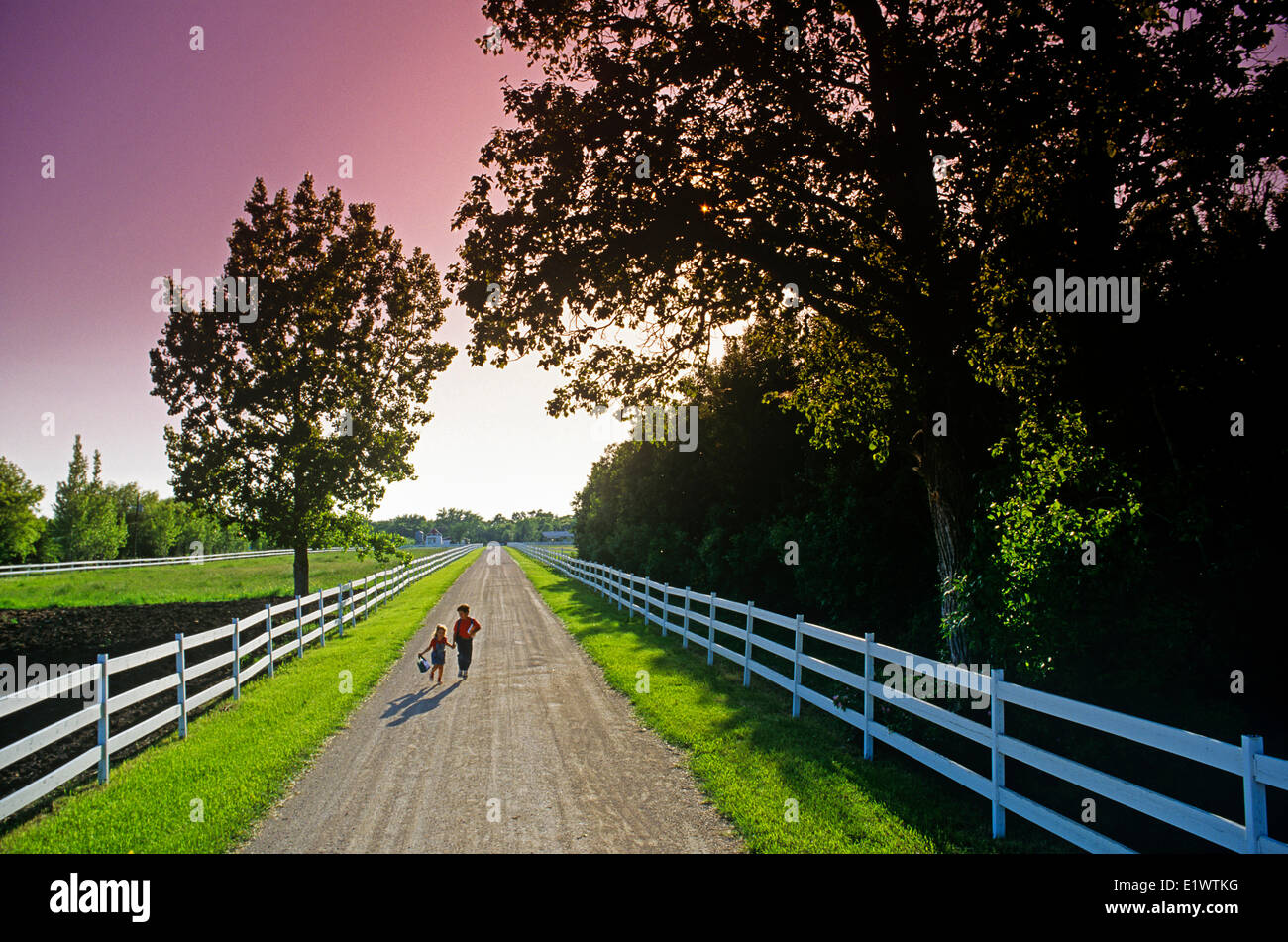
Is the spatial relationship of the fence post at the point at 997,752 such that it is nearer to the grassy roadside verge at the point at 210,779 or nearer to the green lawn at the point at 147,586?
the grassy roadside verge at the point at 210,779

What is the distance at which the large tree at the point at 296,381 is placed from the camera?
21.2 m

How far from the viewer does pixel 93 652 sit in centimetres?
1655

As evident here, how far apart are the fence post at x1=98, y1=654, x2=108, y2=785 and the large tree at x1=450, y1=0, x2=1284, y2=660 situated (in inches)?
242

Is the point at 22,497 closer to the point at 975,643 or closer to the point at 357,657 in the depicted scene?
the point at 357,657

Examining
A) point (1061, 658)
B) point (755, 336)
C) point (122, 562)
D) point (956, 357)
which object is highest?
point (755, 336)

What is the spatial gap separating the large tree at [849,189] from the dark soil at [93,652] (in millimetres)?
7532

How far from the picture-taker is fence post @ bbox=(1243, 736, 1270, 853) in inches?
152

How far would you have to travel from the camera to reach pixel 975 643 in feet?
26.6

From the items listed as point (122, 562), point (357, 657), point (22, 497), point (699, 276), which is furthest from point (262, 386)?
point (22, 497)

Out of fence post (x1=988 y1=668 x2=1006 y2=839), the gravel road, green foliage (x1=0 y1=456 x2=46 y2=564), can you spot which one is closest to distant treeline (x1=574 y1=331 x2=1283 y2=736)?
fence post (x1=988 y1=668 x2=1006 y2=839)

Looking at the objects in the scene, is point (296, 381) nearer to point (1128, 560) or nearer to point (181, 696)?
point (181, 696)

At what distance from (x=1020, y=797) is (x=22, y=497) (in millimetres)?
78762

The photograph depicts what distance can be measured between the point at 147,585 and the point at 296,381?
2400cm
